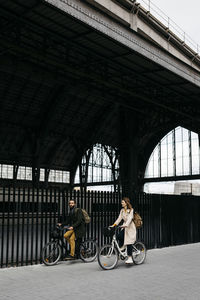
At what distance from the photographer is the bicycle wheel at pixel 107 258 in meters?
10.0

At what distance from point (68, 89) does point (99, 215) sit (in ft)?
82.3

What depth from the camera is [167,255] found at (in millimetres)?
13297

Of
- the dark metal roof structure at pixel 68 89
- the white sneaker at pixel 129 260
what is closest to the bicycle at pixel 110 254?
the white sneaker at pixel 129 260

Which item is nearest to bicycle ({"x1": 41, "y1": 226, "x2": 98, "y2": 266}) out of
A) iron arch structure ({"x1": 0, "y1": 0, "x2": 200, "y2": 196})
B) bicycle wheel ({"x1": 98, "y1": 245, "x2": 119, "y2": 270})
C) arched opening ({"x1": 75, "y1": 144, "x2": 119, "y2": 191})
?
bicycle wheel ({"x1": 98, "y1": 245, "x2": 119, "y2": 270})

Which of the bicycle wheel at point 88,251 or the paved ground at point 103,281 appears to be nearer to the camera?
the paved ground at point 103,281

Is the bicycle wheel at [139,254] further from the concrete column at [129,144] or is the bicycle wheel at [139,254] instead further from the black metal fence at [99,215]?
the concrete column at [129,144]

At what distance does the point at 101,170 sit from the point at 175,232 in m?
40.8

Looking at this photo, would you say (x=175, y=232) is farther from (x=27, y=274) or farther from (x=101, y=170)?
(x=101, y=170)

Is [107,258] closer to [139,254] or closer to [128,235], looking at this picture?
[128,235]

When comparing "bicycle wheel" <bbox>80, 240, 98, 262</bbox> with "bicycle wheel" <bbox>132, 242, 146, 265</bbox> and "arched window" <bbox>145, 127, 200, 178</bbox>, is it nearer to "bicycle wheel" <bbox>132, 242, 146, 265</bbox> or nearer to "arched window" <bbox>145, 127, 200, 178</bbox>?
"bicycle wheel" <bbox>132, 242, 146, 265</bbox>

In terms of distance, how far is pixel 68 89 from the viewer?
120 ft

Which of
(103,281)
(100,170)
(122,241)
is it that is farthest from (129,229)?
(100,170)

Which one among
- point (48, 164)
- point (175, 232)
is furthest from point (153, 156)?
point (175, 232)

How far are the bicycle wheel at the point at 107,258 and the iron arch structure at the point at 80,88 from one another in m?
4.49
